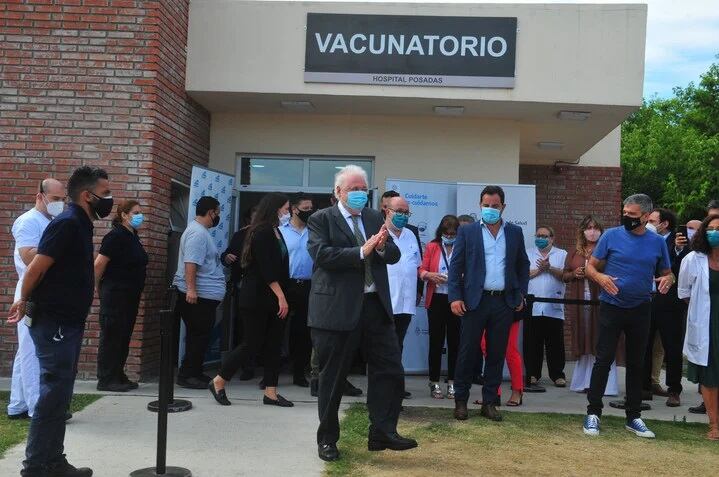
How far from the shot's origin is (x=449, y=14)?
360 inches

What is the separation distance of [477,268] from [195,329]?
3.14m

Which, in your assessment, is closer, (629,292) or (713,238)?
(629,292)

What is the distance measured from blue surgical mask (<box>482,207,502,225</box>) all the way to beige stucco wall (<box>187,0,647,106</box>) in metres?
2.94

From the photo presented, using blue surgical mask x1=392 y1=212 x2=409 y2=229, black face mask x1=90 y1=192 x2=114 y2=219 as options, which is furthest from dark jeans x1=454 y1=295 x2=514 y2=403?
black face mask x1=90 y1=192 x2=114 y2=219

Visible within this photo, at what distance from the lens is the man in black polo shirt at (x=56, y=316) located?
4430mm

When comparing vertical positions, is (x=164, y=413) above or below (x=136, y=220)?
below

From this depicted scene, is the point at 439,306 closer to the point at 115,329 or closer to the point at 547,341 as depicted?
the point at 547,341

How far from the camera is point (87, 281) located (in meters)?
4.67

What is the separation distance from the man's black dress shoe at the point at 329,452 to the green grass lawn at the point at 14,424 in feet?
7.10

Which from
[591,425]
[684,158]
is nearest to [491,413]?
[591,425]

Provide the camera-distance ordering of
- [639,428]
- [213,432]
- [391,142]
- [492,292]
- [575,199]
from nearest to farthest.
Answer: [213,432], [639,428], [492,292], [391,142], [575,199]

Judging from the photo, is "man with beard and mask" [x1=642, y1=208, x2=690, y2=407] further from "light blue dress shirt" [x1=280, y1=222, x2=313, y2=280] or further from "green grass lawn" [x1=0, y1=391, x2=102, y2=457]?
"green grass lawn" [x1=0, y1=391, x2=102, y2=457]

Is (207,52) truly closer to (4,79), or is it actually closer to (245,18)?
(245,18)

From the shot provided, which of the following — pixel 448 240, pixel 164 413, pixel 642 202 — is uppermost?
pixel 642 202
